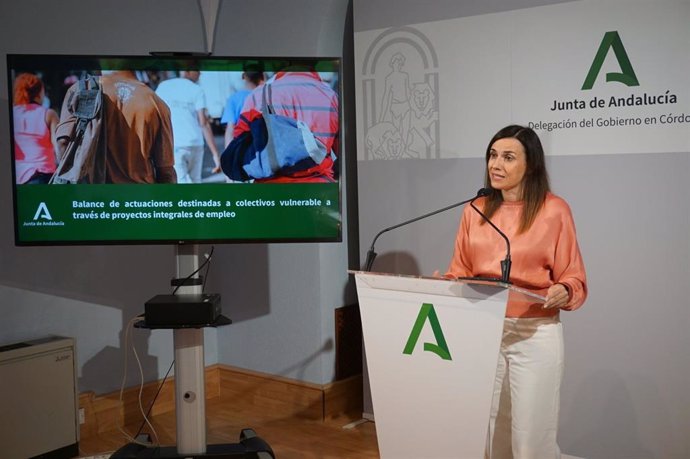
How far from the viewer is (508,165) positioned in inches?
121

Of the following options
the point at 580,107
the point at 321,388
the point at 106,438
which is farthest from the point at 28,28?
the point at 580,107

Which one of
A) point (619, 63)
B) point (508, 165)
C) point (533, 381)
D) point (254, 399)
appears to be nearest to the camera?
point (533, 381)

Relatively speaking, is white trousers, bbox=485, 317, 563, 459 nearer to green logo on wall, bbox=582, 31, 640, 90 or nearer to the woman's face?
the woman's face

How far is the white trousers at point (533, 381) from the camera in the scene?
9.60 ft

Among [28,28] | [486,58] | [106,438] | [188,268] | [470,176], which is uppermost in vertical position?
[28,28]

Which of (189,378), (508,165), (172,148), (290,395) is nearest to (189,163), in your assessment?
(172,148)

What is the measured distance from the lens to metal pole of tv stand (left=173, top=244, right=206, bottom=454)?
356 cm

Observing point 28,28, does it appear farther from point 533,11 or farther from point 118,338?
point 533,11

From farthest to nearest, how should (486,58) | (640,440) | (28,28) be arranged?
1. (28,28)
2. (486,58)
3. (640,440)

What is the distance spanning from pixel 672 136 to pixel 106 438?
3324 millimetres

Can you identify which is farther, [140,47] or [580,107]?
[140,47]

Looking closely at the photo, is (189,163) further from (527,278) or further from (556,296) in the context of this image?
(556,296)

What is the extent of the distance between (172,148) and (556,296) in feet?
5.72

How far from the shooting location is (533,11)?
152 inches
